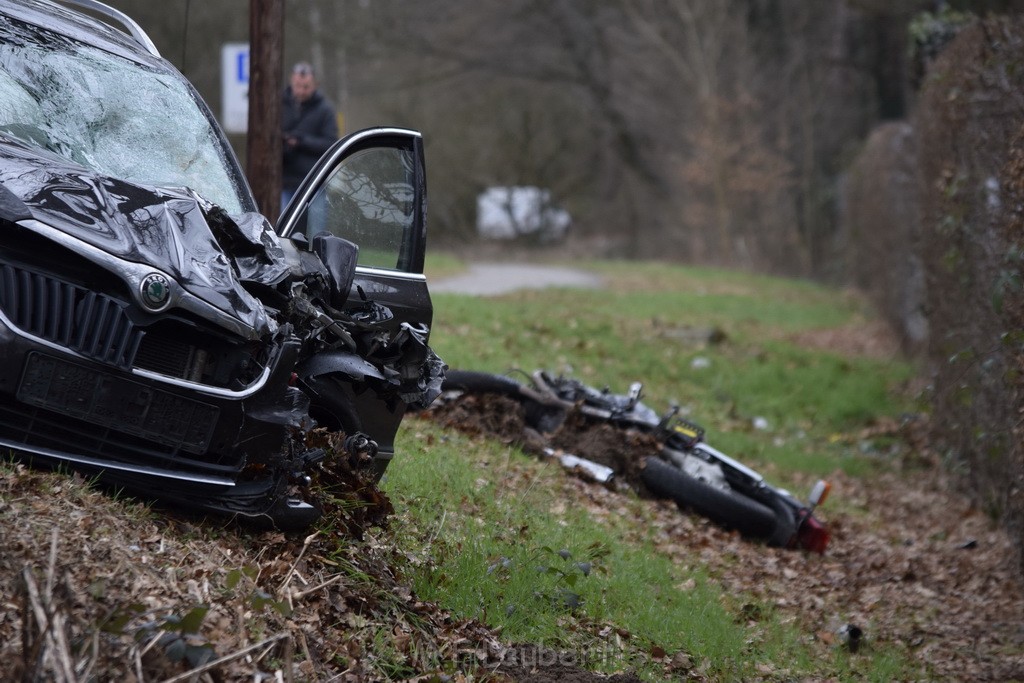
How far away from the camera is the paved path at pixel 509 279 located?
63.4ft

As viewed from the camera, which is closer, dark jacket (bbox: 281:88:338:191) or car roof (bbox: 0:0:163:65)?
car roof (bbox: 0:0:163:65)

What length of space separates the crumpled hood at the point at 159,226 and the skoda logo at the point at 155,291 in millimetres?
72

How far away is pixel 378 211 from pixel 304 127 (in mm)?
6227

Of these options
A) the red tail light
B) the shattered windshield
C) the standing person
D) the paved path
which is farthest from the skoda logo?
the paved path

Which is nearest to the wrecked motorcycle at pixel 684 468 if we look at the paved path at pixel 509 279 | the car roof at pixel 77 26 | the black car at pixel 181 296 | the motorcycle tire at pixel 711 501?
the motorcycle tire at pixel 711 501

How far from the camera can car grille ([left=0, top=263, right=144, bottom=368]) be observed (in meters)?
4.41

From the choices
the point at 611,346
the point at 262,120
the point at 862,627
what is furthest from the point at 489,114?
the point at 862,627

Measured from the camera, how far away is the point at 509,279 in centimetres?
2252

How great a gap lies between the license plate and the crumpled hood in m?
0.40

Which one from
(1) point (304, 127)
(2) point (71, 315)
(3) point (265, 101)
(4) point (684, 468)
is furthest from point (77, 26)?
(1) point (304, 127)

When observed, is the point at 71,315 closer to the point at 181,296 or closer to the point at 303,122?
the point at 181,296

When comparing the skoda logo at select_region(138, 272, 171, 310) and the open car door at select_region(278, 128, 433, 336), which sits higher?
the open car door at select_region(278, 128, 433, 336)

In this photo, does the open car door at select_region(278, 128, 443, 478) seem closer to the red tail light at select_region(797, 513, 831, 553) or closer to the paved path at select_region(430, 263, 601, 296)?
the red tail light at select_region(797, 513, 831, 553)

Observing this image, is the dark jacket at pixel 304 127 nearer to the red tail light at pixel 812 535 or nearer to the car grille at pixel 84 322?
the red tail light at pixel 812 535
